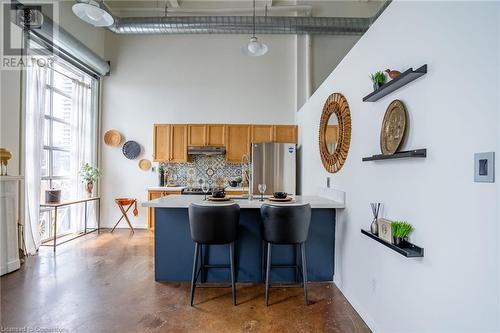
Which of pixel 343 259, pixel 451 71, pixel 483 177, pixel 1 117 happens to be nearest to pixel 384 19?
pixel 451 71

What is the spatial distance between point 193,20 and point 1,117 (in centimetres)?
341

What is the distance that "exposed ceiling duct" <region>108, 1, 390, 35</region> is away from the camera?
4.81 metres

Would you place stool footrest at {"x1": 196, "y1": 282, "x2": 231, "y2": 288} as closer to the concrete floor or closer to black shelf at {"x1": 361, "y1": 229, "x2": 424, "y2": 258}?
the concrete floor

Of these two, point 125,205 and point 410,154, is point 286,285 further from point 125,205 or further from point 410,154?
point 125,205

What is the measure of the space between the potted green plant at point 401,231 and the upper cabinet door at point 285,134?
3874 mm

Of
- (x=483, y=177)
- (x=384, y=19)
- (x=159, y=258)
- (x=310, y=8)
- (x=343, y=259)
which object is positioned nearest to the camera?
(x=483, y=177)

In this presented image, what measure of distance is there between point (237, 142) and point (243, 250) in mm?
2864

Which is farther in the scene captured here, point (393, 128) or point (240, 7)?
point (240, 7)

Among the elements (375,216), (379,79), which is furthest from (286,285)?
(379,79)

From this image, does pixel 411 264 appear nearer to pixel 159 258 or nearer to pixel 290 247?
pixel 290 247

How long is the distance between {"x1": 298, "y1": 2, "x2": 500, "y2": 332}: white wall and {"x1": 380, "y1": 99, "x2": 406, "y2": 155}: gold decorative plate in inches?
2.1

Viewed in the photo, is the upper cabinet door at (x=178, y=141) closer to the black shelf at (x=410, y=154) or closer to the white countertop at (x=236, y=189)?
the white countertop at (x=236, y=189)

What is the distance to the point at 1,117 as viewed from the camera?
338 centimetres

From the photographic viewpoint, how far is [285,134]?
543 cm
